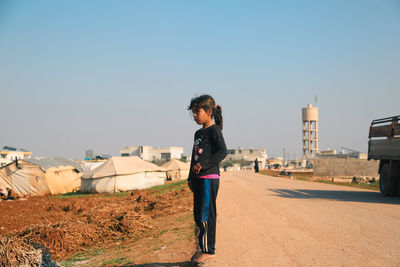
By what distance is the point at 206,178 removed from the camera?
4.23m

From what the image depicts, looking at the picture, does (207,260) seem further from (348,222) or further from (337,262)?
(348,222)

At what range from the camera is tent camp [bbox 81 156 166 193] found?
26875mm

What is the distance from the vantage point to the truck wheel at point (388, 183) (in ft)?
42.6

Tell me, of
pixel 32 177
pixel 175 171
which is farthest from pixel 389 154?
pixel 175 171

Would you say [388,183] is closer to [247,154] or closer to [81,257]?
[81,257]

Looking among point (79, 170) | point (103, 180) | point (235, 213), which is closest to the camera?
point (235, 213)

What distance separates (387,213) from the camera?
7812 millimetres

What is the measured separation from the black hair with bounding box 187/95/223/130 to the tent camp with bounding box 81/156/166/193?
76.6 ft

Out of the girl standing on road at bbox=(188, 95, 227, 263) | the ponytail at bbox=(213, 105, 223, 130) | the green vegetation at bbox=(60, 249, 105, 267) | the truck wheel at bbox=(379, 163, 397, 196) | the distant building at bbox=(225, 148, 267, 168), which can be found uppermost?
the ponytail at bbox=(213, 105, 223, 130)

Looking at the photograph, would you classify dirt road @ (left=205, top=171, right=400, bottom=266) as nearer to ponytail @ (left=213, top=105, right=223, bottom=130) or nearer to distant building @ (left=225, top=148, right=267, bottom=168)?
ponytail @ (left=213, top=105, right=223, bottom=130)

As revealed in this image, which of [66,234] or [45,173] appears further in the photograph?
[45,173]

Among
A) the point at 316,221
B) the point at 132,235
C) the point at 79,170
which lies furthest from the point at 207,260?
the point at 79,170

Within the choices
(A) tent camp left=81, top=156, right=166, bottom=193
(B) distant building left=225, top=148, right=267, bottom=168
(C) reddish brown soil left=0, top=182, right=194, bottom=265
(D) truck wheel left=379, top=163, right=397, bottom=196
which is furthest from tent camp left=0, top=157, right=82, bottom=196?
(B) distant building left=225, top=148, right=267, bottom=168

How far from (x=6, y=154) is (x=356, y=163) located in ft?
242
